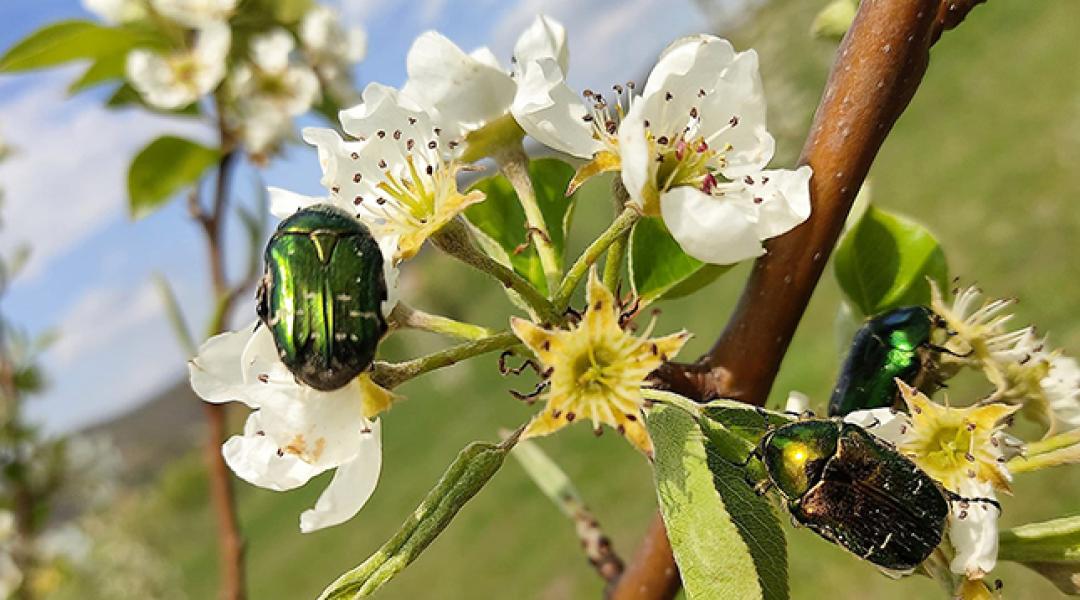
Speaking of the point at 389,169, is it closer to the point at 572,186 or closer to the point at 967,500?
the point at 572,186

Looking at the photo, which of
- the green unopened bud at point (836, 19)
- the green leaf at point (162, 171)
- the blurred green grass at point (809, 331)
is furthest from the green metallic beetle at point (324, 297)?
the blurred green grass at point (809, 331)

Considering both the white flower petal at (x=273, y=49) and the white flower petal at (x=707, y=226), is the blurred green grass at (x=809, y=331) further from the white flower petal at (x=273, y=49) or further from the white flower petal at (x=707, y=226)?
the white flower petal at (x=707, y=226)

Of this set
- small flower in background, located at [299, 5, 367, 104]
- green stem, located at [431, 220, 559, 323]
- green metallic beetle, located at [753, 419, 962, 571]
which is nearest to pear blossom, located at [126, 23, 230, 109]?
small flower in background, located at [299, 5, 367, 104]

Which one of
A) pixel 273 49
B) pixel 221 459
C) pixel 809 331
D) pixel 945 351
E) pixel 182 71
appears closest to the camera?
pixel 945 351

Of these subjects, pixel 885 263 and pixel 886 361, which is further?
pixel 885 263

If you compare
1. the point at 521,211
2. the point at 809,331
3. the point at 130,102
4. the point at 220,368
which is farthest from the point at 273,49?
the point at 809,331

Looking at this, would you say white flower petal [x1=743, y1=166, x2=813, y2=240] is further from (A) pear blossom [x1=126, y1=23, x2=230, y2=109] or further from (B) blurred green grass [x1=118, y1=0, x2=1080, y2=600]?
(B) blurred green grass [x1=118, y1=0, x2=1080, y2=600]

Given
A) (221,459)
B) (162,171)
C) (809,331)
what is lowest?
(809,331)
